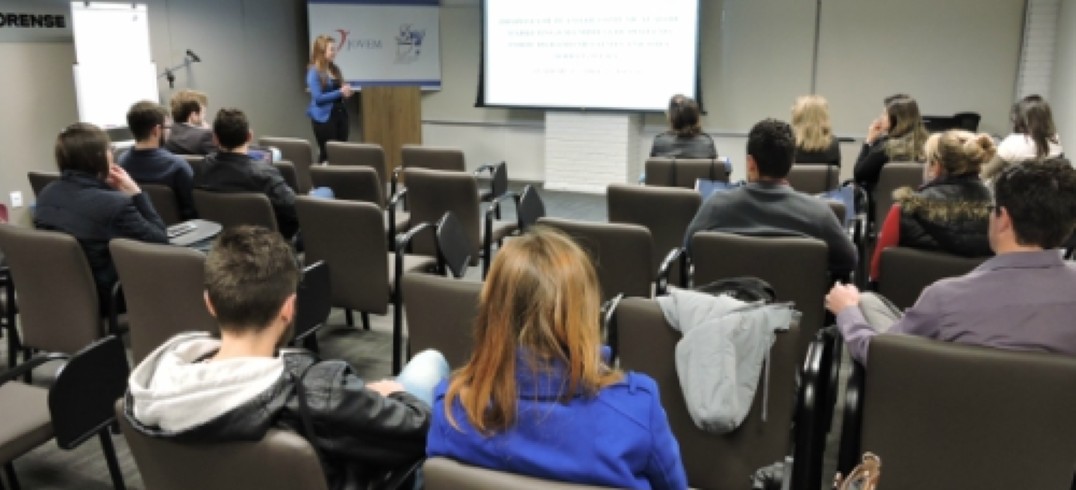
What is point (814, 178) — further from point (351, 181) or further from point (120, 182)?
point (120, 182)

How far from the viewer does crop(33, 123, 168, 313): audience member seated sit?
306 centimetres

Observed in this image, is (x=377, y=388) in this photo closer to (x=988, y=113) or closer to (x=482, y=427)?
(x=482, y=427)

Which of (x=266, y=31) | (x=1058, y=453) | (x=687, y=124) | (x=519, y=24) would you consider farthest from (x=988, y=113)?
(x=266, y=31)

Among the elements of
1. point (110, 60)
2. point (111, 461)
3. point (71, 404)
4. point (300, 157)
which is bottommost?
point (111, 461)

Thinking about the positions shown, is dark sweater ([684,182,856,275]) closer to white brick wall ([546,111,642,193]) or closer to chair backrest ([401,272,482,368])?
chair backrest ([401,272,482,368])

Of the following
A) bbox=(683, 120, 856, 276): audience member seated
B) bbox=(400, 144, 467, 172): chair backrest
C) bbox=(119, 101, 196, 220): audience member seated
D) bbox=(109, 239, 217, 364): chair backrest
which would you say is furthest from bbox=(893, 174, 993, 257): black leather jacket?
bbox=(119, 101, 196, 220): audience member seated

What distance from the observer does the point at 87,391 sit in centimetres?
215

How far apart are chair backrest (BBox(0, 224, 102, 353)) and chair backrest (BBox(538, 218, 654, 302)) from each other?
5.52ft

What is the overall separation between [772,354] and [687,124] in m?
3.39

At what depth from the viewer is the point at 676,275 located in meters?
3.80

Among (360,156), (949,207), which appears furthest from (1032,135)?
(360,156)

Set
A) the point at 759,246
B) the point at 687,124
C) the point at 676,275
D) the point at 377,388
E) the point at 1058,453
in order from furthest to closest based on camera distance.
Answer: the point at 687,124 → the point at 676,275 → the point at 759,246 → the point at 1058,453 → the point at 377,388

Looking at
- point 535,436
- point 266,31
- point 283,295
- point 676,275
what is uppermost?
point 266,31

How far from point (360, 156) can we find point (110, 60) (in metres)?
2.69
